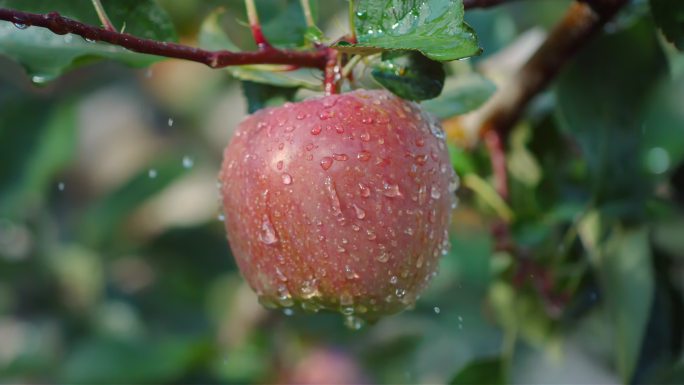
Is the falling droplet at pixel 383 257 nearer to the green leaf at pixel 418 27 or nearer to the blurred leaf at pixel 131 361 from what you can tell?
the green leaf at pixel 418 27

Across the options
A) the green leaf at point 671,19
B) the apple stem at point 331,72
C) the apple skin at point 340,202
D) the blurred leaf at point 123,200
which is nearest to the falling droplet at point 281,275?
the apple skin at point 340,202

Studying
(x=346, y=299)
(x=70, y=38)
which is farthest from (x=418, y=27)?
(x=70, y=38)

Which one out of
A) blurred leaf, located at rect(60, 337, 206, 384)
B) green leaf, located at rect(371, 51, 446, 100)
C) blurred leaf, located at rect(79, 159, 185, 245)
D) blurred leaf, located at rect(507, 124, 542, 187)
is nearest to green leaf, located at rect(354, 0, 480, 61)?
green leaf, located at rect(371, 51, 446, 100)

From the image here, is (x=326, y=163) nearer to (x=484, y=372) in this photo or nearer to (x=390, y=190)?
(x=390, y=190)

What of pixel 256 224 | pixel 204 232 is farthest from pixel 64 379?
pixel 256 224

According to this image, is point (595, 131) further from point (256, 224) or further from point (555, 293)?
point (256, 224)
